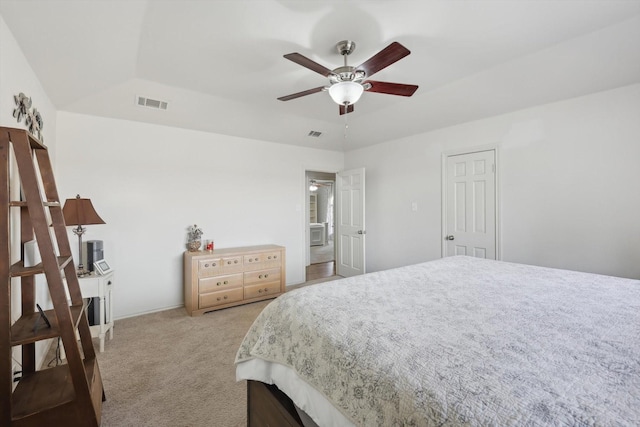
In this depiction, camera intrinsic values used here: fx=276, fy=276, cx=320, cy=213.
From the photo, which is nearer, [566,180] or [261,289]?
[566,180]

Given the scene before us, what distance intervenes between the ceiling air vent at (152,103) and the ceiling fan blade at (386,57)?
7.98 ft

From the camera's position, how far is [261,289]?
3809 millimetres

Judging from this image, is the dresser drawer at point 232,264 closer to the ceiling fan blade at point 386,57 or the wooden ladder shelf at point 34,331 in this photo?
the wooden ladder shelf at point 34,331

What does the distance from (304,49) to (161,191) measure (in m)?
2.52

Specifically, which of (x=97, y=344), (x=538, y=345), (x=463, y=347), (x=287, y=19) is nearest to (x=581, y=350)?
(x=538, y=345)

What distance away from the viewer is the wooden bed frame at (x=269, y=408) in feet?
4.06

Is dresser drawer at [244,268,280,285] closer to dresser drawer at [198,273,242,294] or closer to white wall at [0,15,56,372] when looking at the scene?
dresser drawer at [198,273,242,294]

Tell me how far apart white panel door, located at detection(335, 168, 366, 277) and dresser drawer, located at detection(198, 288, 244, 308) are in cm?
196

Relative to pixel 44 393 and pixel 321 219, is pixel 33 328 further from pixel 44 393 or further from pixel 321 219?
pixel 321 219

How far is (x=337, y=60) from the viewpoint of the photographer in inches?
95.9

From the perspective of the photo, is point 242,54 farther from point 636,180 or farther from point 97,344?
point 636,180

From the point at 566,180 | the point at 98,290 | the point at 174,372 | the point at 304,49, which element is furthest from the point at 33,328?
the point at 566,180

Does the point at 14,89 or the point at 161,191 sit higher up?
the point at 14,89

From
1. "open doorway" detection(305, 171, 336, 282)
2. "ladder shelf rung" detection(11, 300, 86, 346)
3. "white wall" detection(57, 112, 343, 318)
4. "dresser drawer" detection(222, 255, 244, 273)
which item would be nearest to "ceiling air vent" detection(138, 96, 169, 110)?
"white wall" detection(57, 112, 343, 318)
